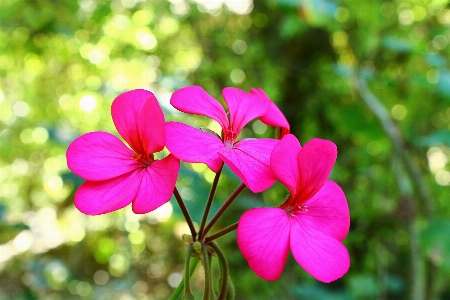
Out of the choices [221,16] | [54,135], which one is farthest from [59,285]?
[221,16]

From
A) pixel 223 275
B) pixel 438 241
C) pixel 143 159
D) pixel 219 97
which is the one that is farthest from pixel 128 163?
pixel 219 97

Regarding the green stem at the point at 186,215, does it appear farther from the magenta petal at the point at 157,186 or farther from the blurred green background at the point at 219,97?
the blurred green background at the point at 219,97

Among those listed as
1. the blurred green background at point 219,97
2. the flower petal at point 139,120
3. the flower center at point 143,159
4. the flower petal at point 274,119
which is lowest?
the blurred green background at point 219,97

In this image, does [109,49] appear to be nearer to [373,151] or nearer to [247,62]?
[247,62]

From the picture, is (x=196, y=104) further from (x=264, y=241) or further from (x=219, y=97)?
(x=219, y=97)

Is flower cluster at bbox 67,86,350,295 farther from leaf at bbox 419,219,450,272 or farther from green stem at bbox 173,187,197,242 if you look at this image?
leaf at bbox 419,219,450,272

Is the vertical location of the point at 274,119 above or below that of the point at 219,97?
above

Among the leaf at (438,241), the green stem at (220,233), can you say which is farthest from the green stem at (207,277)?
the leaf at (438,241)
